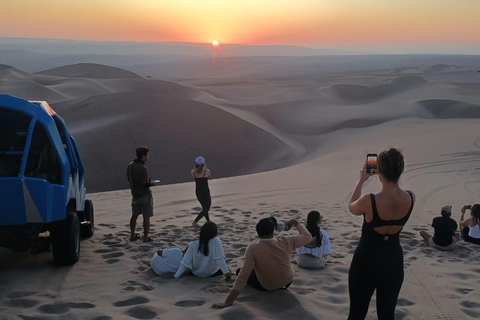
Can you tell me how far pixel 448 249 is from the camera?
7711mm

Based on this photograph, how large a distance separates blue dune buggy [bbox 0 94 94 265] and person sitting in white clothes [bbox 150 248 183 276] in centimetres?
111

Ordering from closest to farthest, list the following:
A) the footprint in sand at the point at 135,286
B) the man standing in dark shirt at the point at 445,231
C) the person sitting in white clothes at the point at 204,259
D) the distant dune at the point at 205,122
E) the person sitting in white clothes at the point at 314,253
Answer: the footprint in sand at the point at 135,286 < the person sitting in white clothes at the point at 204,259 < the person sitting in white clothes at the point at 314,253 < the man standing in dark shirt at the point at 445,231 < the distant dune at the point at 205,122

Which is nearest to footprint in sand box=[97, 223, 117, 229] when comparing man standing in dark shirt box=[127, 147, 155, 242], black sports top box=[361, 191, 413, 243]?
man standing in dark shirt box=[127, 147, 155, 242]

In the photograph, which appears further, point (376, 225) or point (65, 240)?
point (65, 240)

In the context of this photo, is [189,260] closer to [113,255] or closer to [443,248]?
[113,255]

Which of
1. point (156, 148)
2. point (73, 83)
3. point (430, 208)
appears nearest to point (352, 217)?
point (430, 208)

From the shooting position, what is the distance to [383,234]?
12.4 feet

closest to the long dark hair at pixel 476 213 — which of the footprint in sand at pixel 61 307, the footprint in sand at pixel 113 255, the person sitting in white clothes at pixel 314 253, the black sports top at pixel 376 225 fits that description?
the person sitting in white clothes at pixel 314 253

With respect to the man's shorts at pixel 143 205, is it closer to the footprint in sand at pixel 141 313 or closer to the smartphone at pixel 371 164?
the footprint in sand at pixel 141 313

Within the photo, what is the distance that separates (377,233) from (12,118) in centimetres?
538

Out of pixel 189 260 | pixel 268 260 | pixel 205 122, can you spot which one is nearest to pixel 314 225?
pixel 268 260

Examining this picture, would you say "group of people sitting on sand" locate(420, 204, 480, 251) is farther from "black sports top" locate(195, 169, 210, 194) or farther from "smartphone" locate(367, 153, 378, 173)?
"smartphone" locate(367, 153, 378, 173)

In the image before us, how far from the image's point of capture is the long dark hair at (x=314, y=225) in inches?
243

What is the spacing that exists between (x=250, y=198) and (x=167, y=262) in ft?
21.2
